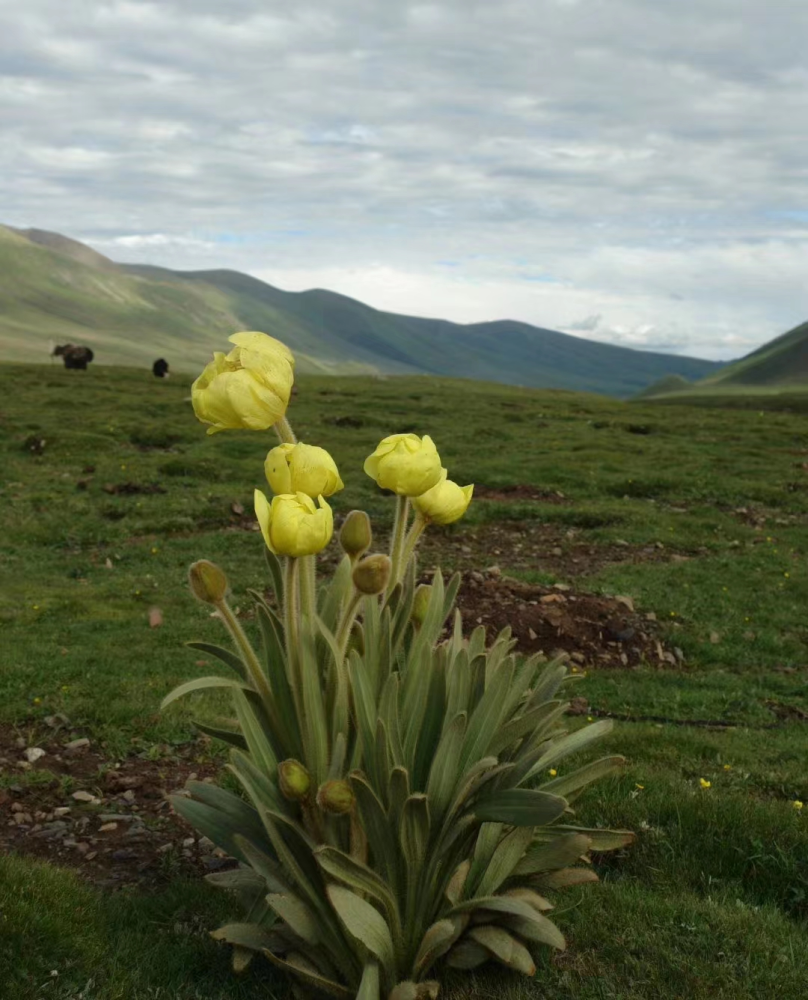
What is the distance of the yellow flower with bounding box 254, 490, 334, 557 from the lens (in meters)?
3.56

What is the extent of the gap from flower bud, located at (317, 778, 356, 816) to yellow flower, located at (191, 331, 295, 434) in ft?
5.01

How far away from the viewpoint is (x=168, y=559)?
16.5 meters

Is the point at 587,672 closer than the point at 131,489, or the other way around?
the point at 587,672

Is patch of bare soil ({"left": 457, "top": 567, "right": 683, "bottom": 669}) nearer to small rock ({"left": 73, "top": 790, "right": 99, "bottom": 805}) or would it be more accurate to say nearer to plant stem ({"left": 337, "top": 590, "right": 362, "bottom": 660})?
small rock ({"left": 73, "top": 790, "right": 99, "bottom": 805})

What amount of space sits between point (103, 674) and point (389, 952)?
6736 millimetres

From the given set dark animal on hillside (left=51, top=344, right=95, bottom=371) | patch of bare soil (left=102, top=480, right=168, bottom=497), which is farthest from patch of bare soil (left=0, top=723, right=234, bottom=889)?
dark animal on hillside (left=51, top=344, right=95, bottom=371)

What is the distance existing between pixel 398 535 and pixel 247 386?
43.4 inches

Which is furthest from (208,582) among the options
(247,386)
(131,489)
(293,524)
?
(131,489)

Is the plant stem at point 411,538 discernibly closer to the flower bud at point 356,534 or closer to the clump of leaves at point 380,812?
the clump of leaves at point 380,812

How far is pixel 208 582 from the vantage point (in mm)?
3896

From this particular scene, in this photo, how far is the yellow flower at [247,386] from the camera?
12.1ft

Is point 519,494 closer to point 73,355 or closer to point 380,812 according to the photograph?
point 380,812

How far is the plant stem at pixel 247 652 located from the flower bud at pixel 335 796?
2.06ft

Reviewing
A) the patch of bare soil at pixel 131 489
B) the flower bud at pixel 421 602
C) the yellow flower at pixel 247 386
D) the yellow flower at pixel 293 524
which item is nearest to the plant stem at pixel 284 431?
the yellow flower at pixel 247 386
